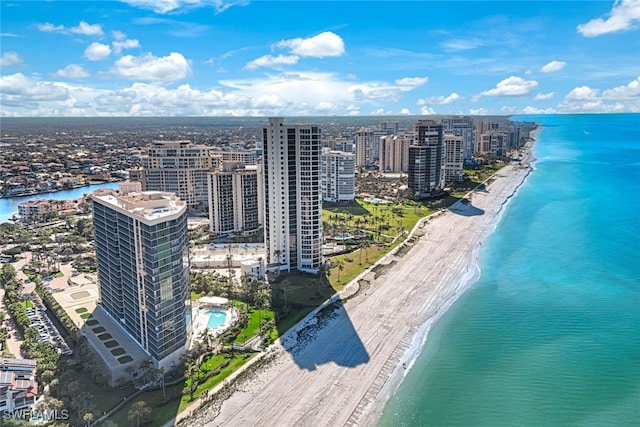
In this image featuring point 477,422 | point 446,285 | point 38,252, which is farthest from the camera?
point 38,252

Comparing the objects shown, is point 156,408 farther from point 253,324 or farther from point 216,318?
point 216,318

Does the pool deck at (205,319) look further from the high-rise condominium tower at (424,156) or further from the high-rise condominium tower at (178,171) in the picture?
the high-rise condominium tower at (424,156)

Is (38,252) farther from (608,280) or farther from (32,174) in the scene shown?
(32,174)

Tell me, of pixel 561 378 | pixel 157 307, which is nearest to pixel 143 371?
pixel 157 307

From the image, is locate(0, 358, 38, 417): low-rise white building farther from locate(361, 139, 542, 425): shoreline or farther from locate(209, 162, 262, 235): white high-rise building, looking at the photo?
locate(209, 162, 262, 235): white high-rise building

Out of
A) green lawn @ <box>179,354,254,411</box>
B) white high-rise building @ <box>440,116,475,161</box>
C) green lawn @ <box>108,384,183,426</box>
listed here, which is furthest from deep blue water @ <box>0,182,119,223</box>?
white high-rise building @ <box>440,116,475,161</box>

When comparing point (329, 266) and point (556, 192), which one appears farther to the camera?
point (556, 192)

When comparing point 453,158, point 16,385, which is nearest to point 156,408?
point 16,385
